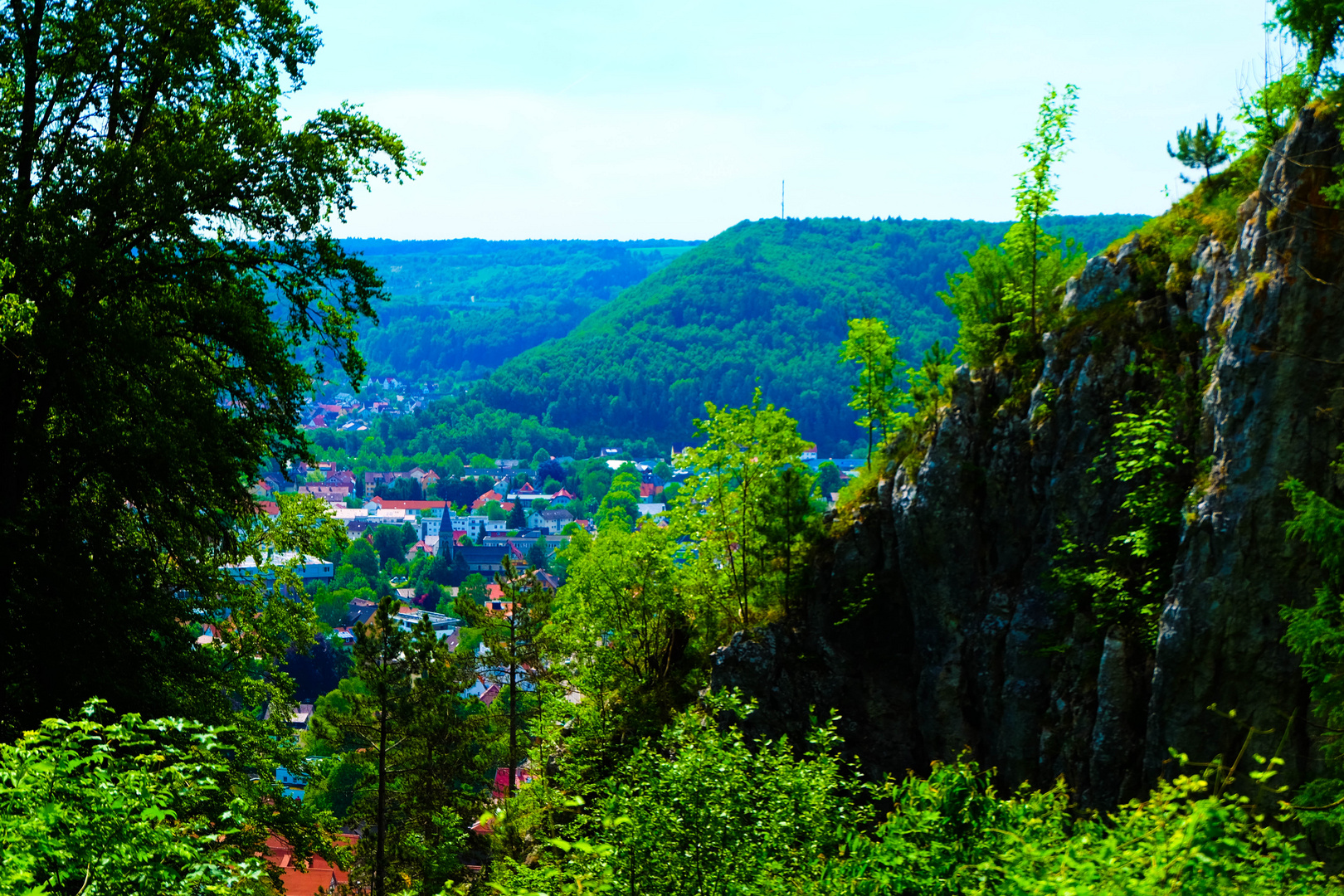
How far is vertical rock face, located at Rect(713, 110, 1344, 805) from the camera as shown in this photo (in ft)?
46.4

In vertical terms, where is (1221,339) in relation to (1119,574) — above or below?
above

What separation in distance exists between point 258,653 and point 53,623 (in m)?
4.28

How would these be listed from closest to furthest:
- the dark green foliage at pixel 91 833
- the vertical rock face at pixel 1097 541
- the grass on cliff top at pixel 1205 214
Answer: the dark green foliage at pixel 91 833, the vertical rock face at pixel 1097 541, the grass on cliff top at pixel 1205 214

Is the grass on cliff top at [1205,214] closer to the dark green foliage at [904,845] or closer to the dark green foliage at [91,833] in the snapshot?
the dark green foliage at [904,845]

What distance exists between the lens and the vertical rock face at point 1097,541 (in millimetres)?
14141

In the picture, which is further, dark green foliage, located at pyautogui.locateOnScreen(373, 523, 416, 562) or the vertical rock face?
dark green foliage, located at pyautogui.locateOnScreen(373, 523, 416, 562)

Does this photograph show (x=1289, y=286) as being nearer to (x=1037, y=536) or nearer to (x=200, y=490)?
(x=1037, y=536)

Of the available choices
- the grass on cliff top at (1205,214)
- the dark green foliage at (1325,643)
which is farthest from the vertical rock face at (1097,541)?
the dark green foliage at (1325,643)

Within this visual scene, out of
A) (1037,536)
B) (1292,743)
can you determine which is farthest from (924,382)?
(1292,743)

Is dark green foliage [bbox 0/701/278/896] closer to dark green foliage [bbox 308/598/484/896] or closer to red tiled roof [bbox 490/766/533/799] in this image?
dark green foliage [bbox 308/598/484/896]

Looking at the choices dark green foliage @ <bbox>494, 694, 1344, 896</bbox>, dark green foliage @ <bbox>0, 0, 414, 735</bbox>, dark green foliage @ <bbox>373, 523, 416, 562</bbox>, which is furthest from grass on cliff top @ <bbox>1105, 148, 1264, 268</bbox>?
dark green foliage @ <bbox>373, 523, 416, 562</bbox>

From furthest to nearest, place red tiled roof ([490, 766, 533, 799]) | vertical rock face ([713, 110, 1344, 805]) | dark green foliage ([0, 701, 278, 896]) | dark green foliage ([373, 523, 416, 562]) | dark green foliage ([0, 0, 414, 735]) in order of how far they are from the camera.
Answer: dark green foliage ([373, 523, 416, 562])
red tiled roof ([490, 766, 533, 799])
vertical rock face ([713, 110, 1344, 805])
dark green foliage ([0, 0, 414, 735])
dark green foliage ([0, 701, 278, 896])

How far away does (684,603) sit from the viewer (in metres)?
27.3

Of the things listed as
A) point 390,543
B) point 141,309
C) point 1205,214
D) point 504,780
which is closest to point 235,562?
point 141,309
